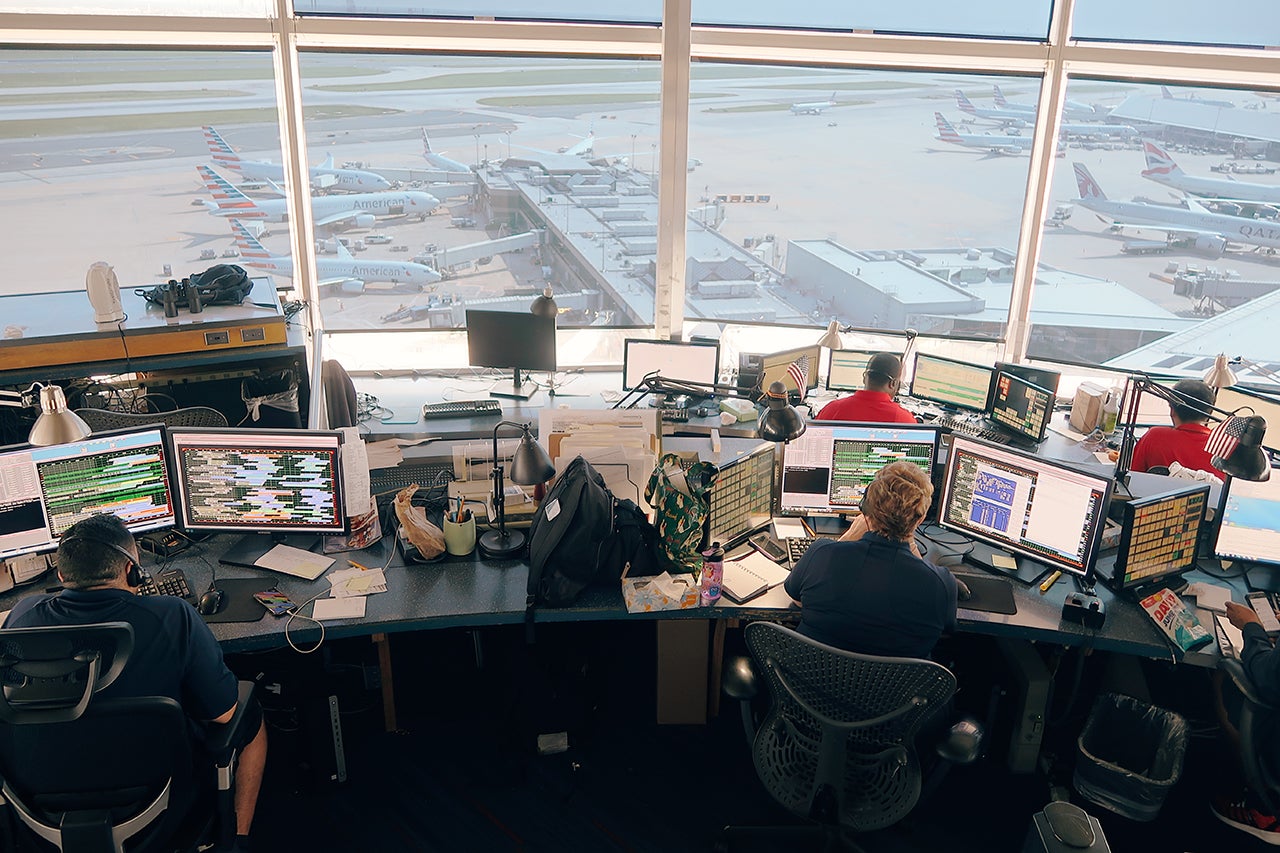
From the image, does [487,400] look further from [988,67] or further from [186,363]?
[988,67]

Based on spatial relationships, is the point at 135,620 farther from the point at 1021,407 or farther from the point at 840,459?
the point at 1021,407

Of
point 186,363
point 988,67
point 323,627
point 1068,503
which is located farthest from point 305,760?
point 988,67

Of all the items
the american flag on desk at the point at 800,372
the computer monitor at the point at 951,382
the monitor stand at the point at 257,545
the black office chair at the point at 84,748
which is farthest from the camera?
the computer monitor at the point at 951,382

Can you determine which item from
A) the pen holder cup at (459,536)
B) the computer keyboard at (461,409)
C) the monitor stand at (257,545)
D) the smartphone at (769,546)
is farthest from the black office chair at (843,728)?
the computer keyboard at (461,409)

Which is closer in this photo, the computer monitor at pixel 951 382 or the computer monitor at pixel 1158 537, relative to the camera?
the computer monitor at pixel 1158 537

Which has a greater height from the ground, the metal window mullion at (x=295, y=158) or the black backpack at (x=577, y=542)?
the metal window mullion at (x=295, y=158)

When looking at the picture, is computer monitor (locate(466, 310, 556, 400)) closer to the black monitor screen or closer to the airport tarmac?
the black monitor screen

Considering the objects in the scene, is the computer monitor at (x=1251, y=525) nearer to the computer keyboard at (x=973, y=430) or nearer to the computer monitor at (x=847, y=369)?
the computer keyboard at (x=973, y=430)
